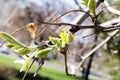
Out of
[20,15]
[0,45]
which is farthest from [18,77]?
[0,45]

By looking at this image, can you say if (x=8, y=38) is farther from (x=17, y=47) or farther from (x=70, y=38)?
(x=70, y=38)

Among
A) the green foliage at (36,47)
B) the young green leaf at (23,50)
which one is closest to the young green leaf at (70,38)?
the green foliage at (36,47)

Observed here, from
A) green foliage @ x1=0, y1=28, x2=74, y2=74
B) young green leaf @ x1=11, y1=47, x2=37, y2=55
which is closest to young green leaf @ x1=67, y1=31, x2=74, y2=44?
green foliage @ x1=0, y1=28, x2=74, y2=74

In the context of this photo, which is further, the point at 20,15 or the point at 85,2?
the point at 20,15

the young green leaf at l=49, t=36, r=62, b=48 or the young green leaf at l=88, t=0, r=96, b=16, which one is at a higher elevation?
the young green leaf at l=88, t=0, r=96, b=16

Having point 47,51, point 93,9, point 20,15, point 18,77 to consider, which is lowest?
point 47,51

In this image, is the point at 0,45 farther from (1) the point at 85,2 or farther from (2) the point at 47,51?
(1) the point at 85,2

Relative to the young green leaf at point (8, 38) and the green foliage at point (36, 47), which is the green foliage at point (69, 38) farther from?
the young green leaf at point (8, 38)

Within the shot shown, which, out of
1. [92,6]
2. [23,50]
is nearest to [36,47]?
[23,50]

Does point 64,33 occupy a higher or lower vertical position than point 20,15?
lower

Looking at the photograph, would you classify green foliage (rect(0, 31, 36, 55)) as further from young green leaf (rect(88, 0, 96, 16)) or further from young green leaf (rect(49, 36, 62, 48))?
young green leaf (rect(88, 0, 96, 16))

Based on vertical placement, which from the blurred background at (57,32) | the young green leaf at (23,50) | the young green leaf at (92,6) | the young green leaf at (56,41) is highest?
the blurred background at (57,32)
